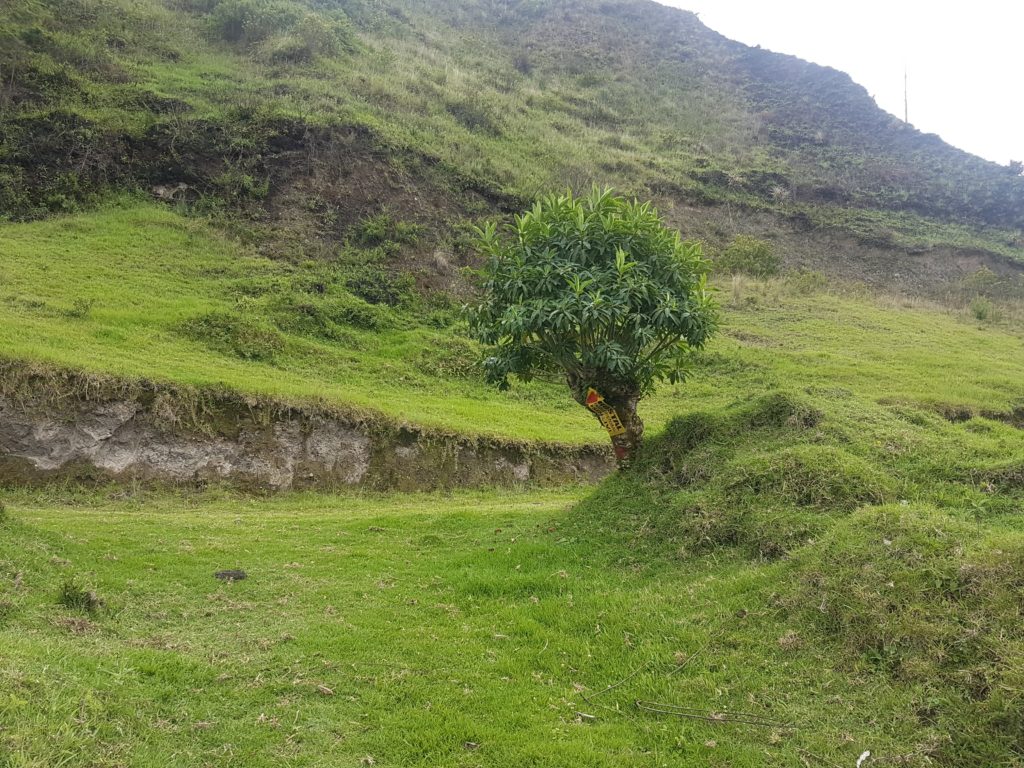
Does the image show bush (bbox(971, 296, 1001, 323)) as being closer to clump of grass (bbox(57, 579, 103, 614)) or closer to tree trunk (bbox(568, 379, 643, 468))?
tree trunk (bbox(568, 379, 643, 468))

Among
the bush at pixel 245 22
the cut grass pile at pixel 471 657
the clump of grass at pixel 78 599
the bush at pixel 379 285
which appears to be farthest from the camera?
the bush at pixel 245 22

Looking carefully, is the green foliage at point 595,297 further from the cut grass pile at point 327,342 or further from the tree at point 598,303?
the cut grass pile at point 327,342

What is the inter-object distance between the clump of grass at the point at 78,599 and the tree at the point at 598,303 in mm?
7074

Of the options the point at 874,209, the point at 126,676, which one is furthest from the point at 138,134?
the point at 874,209

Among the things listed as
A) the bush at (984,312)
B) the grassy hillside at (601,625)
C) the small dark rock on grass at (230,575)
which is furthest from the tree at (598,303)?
the bush at (984,312)

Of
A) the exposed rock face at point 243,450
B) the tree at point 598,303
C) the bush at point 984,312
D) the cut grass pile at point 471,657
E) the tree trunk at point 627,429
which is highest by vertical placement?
the bush at point 984,312

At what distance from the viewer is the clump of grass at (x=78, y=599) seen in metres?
7.40

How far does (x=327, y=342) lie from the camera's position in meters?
23.0

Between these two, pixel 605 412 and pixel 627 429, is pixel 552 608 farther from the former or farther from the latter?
pixel 627 429

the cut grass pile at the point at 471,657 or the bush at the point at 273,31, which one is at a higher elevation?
the bush at the point at 273,31

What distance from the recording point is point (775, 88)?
85.8 metres

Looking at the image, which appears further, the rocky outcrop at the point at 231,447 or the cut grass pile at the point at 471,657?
the rocky outcrop at the point at 231,447

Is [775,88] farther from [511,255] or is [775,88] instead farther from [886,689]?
[886,689]

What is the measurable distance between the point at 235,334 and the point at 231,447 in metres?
5.98
